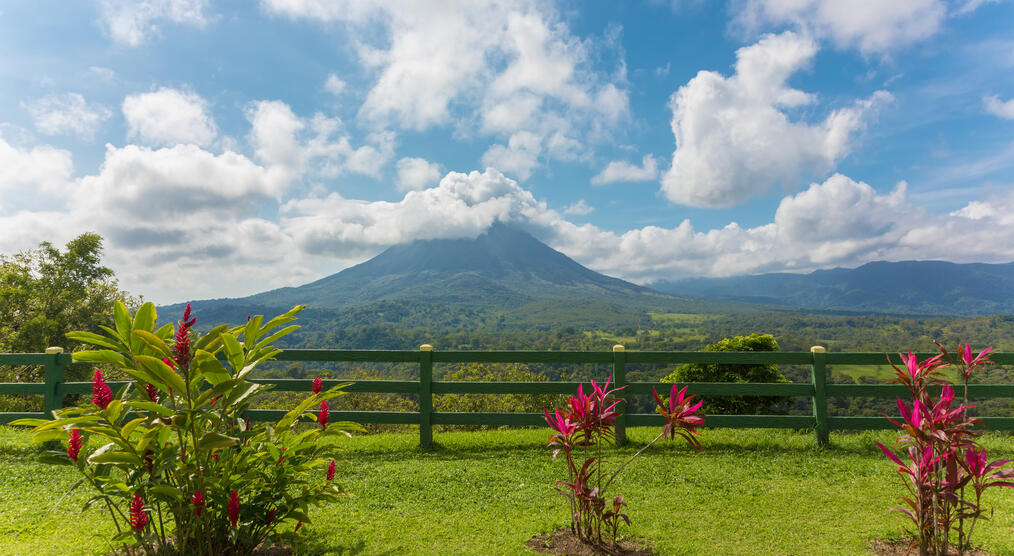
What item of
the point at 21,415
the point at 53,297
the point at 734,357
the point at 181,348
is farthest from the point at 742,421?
the point at 53,297

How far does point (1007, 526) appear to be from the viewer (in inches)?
155

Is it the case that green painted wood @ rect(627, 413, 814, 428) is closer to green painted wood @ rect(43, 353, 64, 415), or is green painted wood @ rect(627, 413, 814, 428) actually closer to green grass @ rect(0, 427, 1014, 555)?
green grass @ rect(0, 427, 1014, 555)

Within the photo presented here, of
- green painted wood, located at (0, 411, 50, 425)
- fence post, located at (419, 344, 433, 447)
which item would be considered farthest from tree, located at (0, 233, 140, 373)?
fence post, located at (419, 344, 433, 447)

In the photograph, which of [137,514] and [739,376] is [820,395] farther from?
[137,514]

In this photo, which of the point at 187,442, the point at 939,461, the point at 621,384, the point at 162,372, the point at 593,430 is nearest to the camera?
the point at 162,372

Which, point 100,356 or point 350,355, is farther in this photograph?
point 350,355

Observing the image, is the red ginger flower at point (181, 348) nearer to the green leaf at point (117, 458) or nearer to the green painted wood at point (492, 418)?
the green leaf at point (117, 458)

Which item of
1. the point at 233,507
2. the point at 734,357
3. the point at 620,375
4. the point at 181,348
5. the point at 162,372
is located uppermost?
the point at 181,348

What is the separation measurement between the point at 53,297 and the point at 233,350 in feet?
72.4

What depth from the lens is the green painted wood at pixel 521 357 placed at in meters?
6.39

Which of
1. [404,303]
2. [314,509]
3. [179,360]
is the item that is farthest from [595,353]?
[404,303]

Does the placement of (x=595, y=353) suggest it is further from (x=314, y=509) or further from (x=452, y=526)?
(x=314, y=509)

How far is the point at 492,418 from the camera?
638 centimetres

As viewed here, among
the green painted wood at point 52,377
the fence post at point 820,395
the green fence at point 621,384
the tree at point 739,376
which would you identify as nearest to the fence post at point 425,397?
the green fence at point 621,384
